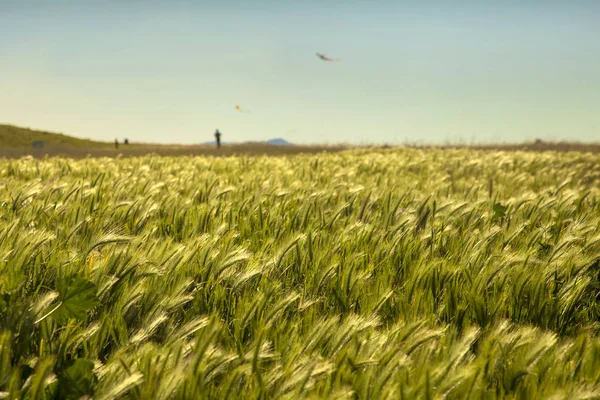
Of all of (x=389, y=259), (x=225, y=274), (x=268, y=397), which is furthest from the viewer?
(x=389, y=259)

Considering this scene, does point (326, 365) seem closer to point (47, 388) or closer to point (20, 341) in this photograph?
point (47, 388)

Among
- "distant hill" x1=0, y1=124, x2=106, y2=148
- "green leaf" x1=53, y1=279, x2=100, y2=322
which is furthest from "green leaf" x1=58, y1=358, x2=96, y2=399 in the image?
"distant hill" x1=0, y1=124, x2=106, y2=148

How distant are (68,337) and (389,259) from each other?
1520 mm

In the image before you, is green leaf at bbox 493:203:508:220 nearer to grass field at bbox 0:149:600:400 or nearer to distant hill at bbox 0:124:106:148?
grass field at bbox 0:149:600:400

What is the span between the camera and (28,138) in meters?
60.4

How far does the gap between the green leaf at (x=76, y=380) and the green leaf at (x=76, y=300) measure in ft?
1.05

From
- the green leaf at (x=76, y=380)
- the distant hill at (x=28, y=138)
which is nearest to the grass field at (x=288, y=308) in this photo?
the green leaf at (x=76, y=380)

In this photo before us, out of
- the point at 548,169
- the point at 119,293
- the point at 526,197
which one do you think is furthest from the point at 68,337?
the point at 548,169

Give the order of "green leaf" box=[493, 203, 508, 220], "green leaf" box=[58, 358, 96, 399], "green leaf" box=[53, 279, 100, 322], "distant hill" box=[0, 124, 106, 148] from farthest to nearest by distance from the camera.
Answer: "distant hill" box=[0, 124, 106, 148], "green leaf" box=[493, 203, 508, 220], "green leaf" box=[53, 279, 100, 322], "green leaf" box=[58, 358, 96, 399]

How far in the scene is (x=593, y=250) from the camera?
286cm

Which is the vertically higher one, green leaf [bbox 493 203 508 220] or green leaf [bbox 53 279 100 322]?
green leaf [bbox 53 279 100 322]

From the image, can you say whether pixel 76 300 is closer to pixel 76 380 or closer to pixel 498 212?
pixel 76 380

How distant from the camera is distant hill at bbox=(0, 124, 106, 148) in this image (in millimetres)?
57031

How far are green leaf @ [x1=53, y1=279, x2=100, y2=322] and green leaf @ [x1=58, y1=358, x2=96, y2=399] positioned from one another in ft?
1.05
